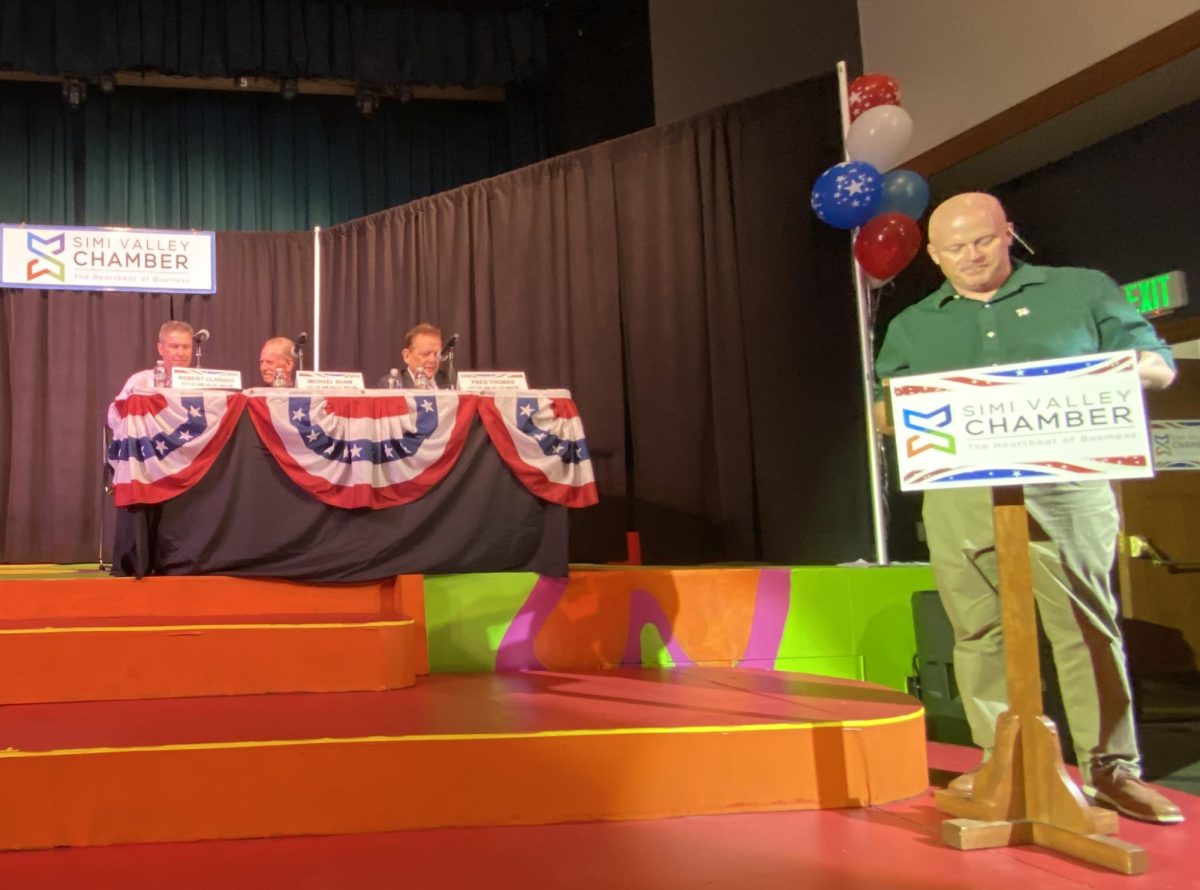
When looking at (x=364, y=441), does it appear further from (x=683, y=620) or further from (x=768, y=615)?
(x=768, y=615)

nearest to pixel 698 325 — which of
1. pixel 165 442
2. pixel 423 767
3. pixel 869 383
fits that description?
pixel 869 383

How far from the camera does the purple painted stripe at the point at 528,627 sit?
3133mm

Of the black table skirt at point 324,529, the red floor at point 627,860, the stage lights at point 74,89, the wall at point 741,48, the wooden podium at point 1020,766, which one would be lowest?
the red floor at point 627,860

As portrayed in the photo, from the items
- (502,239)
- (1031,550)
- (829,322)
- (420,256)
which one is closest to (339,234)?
(420,256)

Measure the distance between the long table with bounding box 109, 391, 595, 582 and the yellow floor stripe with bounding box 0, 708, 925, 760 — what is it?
1323mm

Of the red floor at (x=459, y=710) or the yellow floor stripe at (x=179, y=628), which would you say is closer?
the red floor at (x=459, y=710)

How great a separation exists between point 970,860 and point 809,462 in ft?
9.46

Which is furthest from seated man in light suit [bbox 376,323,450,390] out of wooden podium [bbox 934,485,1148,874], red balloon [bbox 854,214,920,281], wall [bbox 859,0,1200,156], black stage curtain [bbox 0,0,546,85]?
black stage curtain [bbox 0,0,546,85]

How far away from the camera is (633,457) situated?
Answer: 194 inches

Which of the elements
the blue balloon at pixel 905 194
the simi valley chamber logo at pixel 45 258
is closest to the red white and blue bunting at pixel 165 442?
the blue balloon at pixel 905 194

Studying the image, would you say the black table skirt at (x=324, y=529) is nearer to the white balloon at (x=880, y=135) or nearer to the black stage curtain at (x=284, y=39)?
the white balloon at (x=880, y=135)

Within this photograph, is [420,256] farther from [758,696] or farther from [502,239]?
[758,696]

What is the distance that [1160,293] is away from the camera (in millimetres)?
4086

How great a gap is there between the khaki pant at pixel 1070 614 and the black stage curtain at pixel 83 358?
512cm
